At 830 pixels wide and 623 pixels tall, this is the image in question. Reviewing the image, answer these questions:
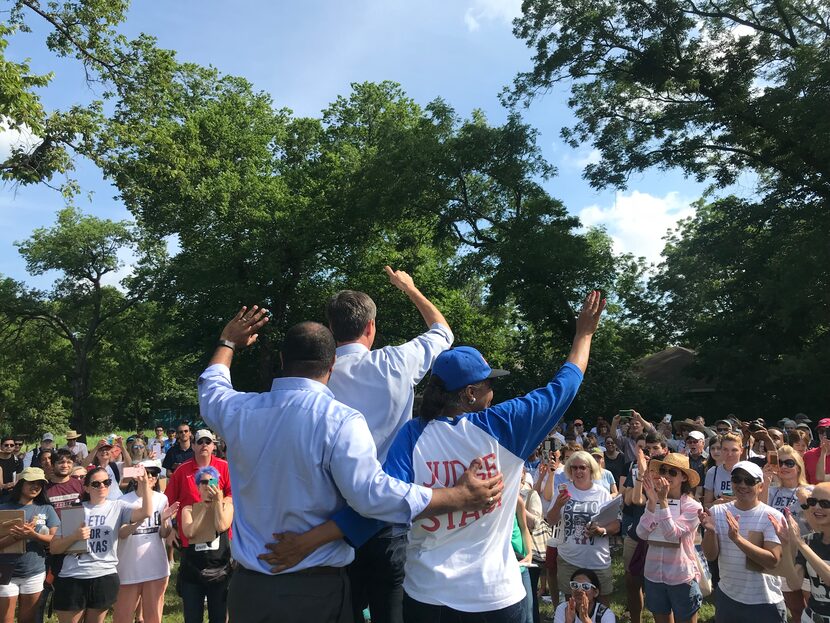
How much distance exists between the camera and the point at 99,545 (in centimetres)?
588

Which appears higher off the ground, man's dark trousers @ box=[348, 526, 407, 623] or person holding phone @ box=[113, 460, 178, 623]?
man's dark trousers @ box=[348, 526, 407, 623]

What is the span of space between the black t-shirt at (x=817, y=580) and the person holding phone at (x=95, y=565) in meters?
5.16

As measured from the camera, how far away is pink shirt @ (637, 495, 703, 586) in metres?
5.44

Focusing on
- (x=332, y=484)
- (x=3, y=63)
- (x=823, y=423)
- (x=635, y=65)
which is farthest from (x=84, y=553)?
(x=635, y=65)

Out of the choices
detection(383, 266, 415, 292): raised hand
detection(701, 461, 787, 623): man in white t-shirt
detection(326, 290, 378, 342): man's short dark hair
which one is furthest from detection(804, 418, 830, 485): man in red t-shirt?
detection(326, 290, 378, 342): man's short dark hair

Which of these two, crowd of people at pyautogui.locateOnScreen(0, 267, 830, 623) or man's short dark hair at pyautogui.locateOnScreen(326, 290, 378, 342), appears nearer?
crowd of people at pyautogui.locateOnScreen(0, 267, 830, 623)

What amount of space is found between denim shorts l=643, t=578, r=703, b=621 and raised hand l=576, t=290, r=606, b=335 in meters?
3.71

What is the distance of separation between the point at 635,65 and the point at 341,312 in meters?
21.6

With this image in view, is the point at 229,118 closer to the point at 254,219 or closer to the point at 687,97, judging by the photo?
the point at 254,219

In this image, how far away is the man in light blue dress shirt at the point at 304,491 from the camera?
2250 millimetres

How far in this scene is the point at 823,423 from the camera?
10000mm

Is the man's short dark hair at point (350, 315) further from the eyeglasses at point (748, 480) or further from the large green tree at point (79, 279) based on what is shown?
the large green tree at point (79, 279)

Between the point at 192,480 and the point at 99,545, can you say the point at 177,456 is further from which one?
the point at 192,480

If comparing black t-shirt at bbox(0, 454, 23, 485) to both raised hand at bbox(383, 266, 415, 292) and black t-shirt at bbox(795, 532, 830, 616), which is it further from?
black t-shirt at bbox(795, 532, 830, 616)
